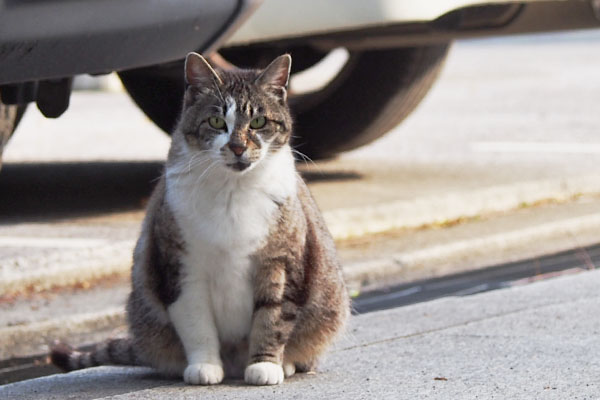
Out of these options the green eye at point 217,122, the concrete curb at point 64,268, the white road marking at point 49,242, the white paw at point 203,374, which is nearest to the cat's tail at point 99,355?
the white paw at point 203,374

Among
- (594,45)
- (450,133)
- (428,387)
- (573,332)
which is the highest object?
(428,387)

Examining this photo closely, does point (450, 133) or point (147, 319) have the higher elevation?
point (147, 319)

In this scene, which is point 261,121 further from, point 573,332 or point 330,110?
point 330,110

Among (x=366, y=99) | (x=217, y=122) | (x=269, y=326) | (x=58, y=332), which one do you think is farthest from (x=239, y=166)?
(x=366, y=99)

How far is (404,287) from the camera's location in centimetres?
512

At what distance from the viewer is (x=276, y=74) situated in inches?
134

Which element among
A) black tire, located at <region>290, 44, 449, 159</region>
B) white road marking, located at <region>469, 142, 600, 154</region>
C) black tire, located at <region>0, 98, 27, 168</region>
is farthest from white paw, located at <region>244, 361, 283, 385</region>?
white road marking, located at <region>469, 142, 600, 154</region>

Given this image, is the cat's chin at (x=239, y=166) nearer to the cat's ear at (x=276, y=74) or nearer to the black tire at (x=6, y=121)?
the cat's ear at (x=276, y=74)

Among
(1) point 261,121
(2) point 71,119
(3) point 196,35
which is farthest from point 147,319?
(2) point 71,119

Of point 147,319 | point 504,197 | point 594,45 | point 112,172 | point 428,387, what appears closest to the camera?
point 428,387

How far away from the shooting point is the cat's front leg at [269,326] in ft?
10.8

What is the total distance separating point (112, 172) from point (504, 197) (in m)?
2.56

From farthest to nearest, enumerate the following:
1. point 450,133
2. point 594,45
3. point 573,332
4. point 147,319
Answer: point 594,45, point 450,133, point 573,332, point 147,319

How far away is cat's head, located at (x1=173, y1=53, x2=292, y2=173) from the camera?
3266 mm
